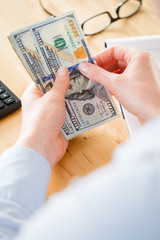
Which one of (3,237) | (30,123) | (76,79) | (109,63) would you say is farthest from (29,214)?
(109,63)

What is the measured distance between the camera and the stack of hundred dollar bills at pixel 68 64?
2.36ft

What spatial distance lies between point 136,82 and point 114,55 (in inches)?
6.4

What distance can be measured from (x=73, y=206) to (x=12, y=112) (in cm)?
60

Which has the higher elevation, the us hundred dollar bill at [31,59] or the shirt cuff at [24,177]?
the us hundred dollar bill at [31,59]

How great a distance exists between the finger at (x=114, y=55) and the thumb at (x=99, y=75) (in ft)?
0.26

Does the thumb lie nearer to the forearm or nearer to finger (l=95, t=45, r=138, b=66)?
finger (l=95, t=45, r=138, b=66)

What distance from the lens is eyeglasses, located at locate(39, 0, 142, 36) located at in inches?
40.1

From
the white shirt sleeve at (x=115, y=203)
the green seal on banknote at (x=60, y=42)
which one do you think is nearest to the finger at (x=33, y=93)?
the green seal on banknote at (x=60, y=42)

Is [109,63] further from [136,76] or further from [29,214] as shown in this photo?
[29,214]

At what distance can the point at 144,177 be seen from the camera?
0.22 meters

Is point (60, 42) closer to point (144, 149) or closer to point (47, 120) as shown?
point (47, 120)

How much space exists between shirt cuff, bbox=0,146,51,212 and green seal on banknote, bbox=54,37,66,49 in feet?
0.96

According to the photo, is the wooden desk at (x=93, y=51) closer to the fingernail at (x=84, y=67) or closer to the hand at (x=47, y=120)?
the hand at (x=47, y=120)

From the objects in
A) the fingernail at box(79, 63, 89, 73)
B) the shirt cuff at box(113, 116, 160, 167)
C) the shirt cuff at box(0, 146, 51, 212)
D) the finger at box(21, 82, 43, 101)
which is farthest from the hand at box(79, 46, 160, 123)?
the shirt cuff at box(113, 116, 160, 167)
